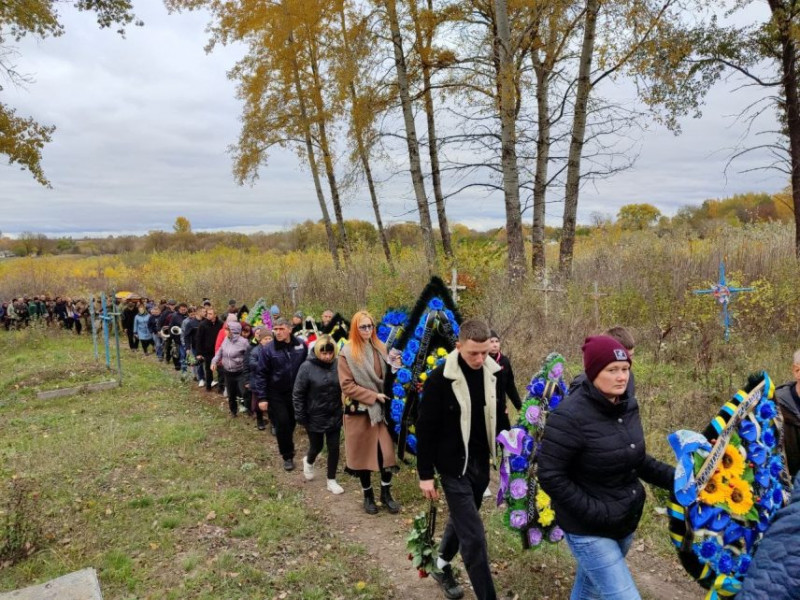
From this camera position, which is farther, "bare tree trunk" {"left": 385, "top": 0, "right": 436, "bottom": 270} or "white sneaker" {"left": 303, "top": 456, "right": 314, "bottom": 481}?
"bare tree trunk" {"left": 385, "top": 0, "right": 436, "bottom": 270}

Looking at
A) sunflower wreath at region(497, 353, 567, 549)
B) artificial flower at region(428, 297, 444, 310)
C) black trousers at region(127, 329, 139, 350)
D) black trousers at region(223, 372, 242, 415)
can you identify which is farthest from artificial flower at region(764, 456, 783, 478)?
black trousers at region(127, 329, 139, 350)

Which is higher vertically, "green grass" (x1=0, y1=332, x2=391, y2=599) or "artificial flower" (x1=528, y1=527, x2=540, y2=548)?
"artificial flower" (x1=528, y1=527, x2=540, y2=548)

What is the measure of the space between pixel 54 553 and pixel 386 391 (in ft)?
11.0

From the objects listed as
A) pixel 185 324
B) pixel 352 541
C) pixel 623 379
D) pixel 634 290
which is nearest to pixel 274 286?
pixel 185 324

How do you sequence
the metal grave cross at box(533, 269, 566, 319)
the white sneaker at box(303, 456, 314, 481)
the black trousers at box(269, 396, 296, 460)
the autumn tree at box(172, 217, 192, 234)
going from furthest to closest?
1. the autumn tree at box(172, 217, 192, 234)
2. the metal grave cross at box(533, 269, 566, 319)
3. the black trousers at box(269, 396, 296, 460)
4. the white sneaker at box(303, 456, 314, 481)

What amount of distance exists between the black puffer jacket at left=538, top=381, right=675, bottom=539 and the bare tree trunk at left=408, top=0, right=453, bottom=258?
403 inches

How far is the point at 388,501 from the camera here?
5.76m

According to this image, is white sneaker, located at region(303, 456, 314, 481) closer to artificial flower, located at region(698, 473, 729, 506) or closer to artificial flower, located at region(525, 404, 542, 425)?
artificial flower, located at region(525, 404, 542, 425)

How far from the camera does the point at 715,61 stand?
1110 centimetres

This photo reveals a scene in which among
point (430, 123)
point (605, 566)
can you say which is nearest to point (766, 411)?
point (605, 566)

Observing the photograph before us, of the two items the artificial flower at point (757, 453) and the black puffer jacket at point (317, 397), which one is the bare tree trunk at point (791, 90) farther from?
the artificial flower at point (757, 453)

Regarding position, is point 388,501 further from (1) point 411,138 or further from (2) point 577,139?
(1) point 411,138

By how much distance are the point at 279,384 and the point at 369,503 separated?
221 cm

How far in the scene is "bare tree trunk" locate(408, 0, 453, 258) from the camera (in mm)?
12945
